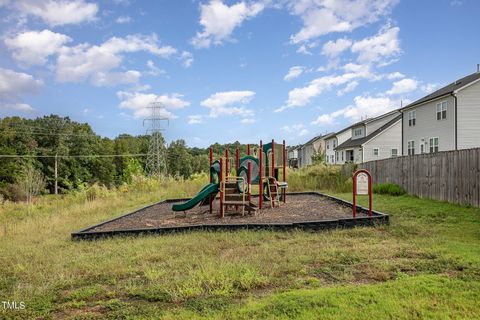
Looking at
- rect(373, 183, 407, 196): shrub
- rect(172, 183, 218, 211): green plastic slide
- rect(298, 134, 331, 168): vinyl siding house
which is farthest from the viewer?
rect(298, 134, 331, 168): vinyl siding house

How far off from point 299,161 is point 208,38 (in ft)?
175

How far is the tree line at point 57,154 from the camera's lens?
44125 mm

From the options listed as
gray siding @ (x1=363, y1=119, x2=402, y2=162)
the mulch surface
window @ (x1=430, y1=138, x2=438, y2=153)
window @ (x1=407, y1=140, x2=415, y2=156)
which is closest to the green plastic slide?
the mulch surface

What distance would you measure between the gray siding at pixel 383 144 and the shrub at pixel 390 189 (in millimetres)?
20126

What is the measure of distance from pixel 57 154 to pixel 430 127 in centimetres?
5065

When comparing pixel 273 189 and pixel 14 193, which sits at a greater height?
pixel 273 189

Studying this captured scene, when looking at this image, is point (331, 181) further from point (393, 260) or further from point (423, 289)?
point (423, 289)

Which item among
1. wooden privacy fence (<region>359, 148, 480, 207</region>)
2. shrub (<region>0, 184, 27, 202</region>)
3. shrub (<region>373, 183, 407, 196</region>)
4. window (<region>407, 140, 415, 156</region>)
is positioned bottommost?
shrub (<region>0, 184, 27, 202</region>)

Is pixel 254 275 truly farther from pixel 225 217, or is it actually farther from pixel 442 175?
pixel 442 175

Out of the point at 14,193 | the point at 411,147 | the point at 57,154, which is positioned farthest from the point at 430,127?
the point at 57,154

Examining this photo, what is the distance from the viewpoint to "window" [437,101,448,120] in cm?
2147

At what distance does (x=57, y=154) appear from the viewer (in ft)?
179

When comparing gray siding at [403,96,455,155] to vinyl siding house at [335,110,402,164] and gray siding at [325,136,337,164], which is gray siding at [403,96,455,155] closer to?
vinyl siding house at [335,110,402,164]

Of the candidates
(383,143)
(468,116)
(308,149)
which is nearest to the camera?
(468,116)
